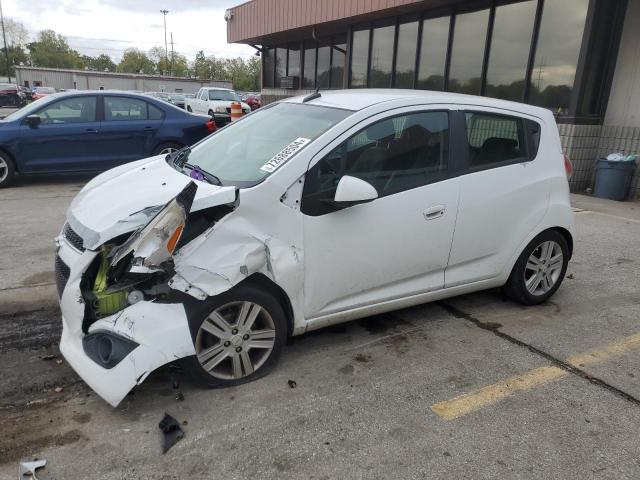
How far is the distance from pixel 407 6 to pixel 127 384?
11.6 metres

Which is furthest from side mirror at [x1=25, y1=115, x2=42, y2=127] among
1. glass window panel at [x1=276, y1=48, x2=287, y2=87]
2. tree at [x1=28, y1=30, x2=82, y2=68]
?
tree at [x1=28, y1=30, x2=82, y2=68]

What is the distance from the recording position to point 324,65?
56.0ft

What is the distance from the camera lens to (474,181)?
11.8ft

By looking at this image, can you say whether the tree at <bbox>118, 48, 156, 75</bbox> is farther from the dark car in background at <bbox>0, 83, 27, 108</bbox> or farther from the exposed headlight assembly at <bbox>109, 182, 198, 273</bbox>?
the exposed headlight assembly at <bbox>109, 182, 198, 273</bbox>

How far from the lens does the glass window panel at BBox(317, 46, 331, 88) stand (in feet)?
55.2

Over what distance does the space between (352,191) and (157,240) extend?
1.12 m

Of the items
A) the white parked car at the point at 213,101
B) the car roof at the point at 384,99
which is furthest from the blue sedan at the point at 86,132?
the white parked car at the point at 213,101

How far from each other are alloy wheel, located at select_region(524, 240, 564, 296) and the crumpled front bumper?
2.83 m

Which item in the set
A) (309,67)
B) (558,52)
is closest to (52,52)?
(309,67)

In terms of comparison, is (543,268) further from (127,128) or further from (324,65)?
(324,65)

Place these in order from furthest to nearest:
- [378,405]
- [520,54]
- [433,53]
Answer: [433,53] → [520,54] → [378,405]

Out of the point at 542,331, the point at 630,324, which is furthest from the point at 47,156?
the point at 630,324

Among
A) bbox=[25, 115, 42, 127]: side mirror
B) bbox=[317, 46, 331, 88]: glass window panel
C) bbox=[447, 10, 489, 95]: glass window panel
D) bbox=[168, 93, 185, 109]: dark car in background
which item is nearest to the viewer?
bbox=[25, 115, 42, 127]: side mirror

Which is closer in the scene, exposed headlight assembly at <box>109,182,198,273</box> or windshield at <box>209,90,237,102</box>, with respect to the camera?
exposed headlight assembly at <box>109,182,198,273</box>
